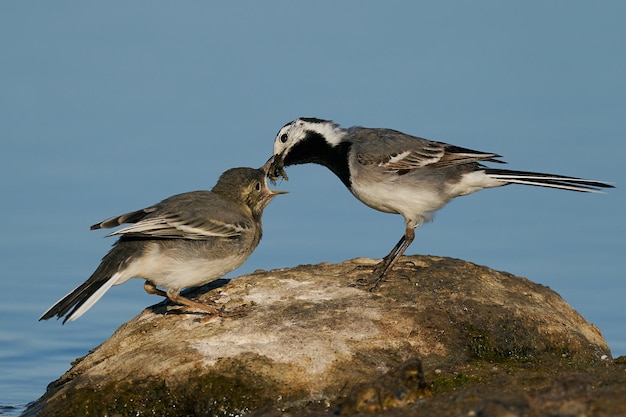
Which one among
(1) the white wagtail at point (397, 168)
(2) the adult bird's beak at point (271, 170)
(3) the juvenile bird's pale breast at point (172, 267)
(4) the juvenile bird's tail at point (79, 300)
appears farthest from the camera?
(2) the adult bird's beak at point (271, 170)

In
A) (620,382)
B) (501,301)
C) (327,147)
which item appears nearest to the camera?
(620,382)

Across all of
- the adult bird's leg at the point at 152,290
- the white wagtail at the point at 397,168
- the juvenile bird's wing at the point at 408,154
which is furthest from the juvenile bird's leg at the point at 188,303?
the juvenile bird's wing at the point at 408,154

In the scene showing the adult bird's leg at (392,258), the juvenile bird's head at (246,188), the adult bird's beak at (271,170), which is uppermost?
the adult bird's beak at (271,170)

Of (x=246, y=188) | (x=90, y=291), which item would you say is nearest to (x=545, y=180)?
(x=246, y=188)

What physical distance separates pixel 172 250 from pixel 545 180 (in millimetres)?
4234

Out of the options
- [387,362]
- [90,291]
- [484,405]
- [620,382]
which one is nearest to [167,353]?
[90,291]

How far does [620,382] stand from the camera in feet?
25.0

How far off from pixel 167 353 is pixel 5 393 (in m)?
4.29

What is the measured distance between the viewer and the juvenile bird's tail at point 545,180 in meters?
10.8

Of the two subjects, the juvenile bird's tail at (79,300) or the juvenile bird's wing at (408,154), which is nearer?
the juvenile bird's tail at (79,300)

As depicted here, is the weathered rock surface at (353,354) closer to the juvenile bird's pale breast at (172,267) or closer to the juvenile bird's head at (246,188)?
the juvenile bird's pale breast at (172,267)

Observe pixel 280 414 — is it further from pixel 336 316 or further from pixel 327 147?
pixel 327 147

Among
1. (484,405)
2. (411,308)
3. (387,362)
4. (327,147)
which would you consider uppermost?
(327,147)

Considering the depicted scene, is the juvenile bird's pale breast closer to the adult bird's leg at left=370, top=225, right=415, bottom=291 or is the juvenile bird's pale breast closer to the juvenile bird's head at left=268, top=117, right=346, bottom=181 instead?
the adult bird's leg at left=370, top=225, right=415, bottom=291
